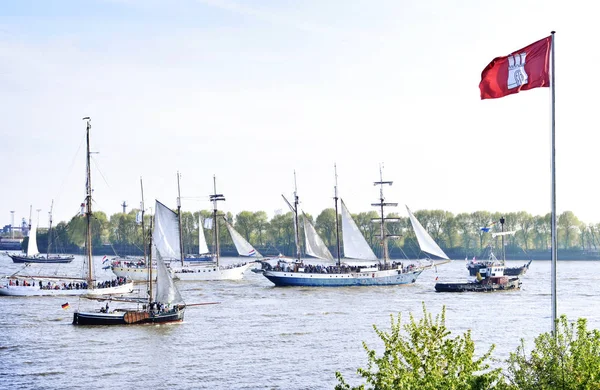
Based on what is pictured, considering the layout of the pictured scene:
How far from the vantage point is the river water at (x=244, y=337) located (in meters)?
41.6

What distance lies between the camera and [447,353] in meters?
20.0

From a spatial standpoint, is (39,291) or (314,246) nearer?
(39,291)

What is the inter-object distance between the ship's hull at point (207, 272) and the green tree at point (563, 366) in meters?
97.5

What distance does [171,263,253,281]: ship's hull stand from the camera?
117 m

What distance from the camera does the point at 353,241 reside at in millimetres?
107312

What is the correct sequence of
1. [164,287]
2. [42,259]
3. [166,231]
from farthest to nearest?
[42,259], [166,231], [164,287]

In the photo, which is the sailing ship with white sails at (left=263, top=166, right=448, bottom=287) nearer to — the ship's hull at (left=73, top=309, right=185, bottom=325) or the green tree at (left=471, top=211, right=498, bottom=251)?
the ship's hull at (left=73, top=309, right=185, bottom=325)

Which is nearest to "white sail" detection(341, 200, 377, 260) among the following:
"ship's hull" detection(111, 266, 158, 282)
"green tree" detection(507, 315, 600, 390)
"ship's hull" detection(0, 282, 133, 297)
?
"ship's hull" detection(111, 266, 158, 282)

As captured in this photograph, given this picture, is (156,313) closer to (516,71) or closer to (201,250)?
(516,71)

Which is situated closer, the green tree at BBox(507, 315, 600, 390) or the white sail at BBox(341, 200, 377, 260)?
the green tree at BBox(507, 315, 600, 390)

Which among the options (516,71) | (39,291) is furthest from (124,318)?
(516,71)

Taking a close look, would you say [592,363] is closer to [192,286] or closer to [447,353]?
[447,353]

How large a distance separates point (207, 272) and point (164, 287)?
57.3 metres

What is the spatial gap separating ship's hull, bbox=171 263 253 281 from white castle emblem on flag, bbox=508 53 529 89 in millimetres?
94462
